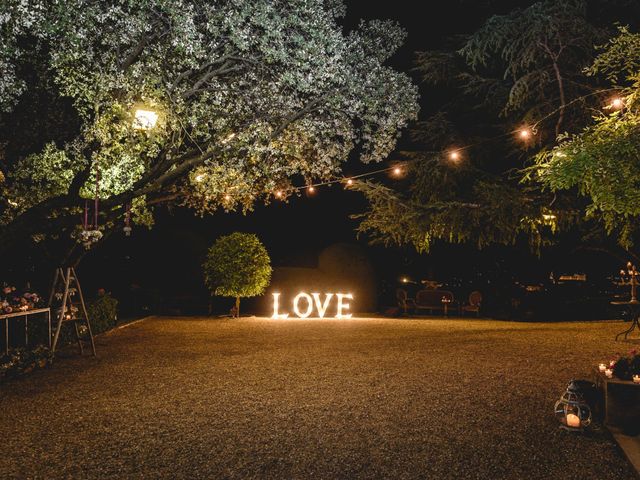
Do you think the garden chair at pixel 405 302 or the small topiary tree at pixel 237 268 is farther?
the garden chair at pixel 405 302

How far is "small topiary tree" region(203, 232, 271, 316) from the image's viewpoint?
59.6 ft

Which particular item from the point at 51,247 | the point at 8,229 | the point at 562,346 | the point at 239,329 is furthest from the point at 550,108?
the point at 51,247

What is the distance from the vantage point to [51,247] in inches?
612

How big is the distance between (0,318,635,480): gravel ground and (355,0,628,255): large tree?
9.11 ft

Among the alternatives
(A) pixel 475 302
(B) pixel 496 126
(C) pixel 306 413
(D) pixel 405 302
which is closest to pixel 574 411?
(C) pixel 306 413

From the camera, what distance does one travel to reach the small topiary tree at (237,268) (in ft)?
59.6

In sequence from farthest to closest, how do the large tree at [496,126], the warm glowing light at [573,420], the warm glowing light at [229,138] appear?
the large tree at [496,126] → the warm glowing light at [229,138] → the warm glowing light at [573,420]

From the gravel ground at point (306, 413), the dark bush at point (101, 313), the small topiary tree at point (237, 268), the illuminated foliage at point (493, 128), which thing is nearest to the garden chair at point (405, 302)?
the small topiary tree at point (237, 268)

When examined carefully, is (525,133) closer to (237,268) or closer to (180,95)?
(180,95)

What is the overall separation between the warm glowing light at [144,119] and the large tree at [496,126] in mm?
5698

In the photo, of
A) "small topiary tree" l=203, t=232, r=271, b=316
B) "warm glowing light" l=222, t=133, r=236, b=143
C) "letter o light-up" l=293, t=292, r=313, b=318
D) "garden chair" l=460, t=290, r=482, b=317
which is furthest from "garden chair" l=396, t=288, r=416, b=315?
"warm glowing light" l=222, t=133, r=236, b=143

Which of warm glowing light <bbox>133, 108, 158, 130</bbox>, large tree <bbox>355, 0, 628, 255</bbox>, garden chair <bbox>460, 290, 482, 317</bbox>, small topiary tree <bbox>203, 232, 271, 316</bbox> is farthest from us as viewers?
garden chair <bbox>460, 290, 482, 317</bbox>

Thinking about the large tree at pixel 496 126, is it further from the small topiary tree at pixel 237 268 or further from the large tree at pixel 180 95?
the small topiary tree at pixel 237 268

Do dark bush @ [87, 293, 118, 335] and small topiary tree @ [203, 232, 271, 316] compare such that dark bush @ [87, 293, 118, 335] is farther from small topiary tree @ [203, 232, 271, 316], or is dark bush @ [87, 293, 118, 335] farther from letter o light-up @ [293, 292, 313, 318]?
letter o light-up @ [293, 292, 313, 318]
